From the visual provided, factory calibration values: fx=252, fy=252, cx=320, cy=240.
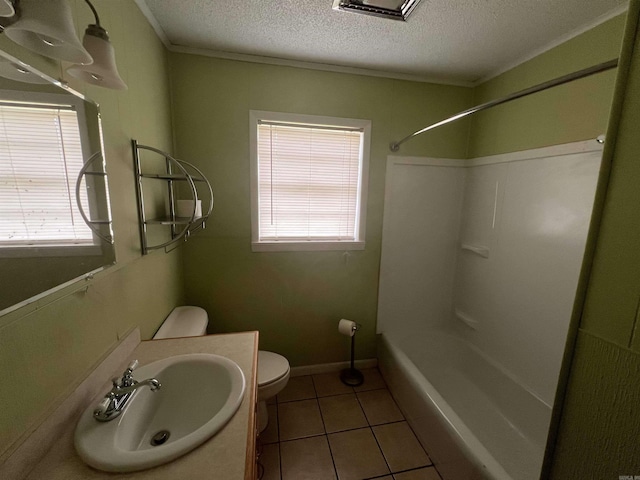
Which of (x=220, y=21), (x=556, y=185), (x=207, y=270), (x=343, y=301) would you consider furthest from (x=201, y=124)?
(x=556, y=185)

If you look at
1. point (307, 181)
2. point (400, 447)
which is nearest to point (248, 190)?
point (307, 181)

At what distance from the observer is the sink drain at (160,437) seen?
2.69ft

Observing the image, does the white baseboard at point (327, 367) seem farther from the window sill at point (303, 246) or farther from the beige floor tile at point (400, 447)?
the window sill at point (303, 246)

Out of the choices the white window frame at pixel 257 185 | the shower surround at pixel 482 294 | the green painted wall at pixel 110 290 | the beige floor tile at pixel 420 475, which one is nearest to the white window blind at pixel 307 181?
the white window frame at pixel 257 185

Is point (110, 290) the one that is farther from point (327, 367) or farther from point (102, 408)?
point (327, 367)

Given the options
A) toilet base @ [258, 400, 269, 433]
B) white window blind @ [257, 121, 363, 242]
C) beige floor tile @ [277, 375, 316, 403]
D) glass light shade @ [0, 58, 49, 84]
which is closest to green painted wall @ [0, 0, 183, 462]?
glass light shade @ [0, 58, 49, 84]

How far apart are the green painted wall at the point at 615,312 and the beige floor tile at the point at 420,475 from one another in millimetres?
1094

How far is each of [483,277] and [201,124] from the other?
2.36 m

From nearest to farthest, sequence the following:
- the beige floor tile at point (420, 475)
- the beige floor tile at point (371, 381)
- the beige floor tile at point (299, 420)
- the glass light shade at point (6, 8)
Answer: the glass light shade at point (6, 8) < the beige floor tile at point (420, 475) < the beige floor tile at point (299, 420) < the beige floor tile at point (371, 381)

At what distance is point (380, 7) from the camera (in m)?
1.23

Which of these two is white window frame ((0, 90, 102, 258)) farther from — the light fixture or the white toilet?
the white toilet

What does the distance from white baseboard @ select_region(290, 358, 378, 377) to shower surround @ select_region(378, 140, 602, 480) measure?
0.18 metres

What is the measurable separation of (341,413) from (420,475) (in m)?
0.57

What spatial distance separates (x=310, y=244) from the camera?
76.4 inches
